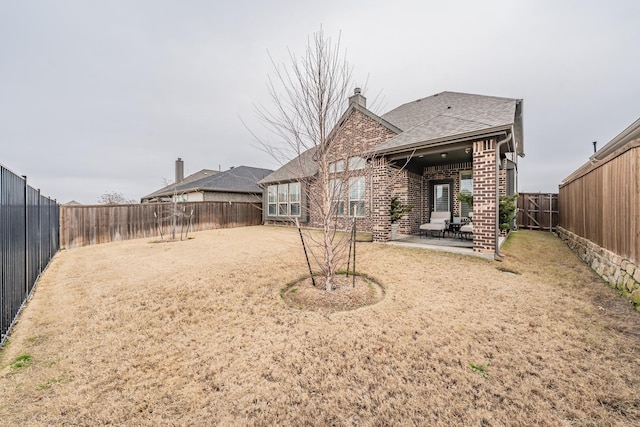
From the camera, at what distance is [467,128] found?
670cm

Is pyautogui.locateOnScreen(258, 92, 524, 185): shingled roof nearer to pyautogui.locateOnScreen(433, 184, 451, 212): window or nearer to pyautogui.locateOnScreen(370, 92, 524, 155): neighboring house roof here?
pyautogui.locateOnScreen(370, 92, 524, 155): neighboring house roof

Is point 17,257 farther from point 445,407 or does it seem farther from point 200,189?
point 200,189

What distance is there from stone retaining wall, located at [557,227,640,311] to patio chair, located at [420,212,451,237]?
354 cm

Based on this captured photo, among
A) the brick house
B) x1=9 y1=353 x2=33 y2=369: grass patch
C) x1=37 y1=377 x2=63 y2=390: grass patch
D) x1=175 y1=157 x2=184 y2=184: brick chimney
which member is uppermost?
x1=175 y1=157 x2=184 y2=184: brick chimney

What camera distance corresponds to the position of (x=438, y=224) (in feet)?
29.9

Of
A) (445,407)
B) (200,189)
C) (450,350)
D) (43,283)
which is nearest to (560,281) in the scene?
(450,350)

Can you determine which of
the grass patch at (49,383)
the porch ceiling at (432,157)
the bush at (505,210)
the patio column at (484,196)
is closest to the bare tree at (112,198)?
A: the porch ceiling at (432,157)

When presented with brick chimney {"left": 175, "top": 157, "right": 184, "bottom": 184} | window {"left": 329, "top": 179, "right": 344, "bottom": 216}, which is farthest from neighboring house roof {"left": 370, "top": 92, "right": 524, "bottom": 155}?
brick chimney {"left": 175, "top": 157, "right": 184, "bottom": 184}

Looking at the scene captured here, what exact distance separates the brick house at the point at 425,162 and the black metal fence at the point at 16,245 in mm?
3631

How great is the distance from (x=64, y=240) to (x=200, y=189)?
7583 millimetres

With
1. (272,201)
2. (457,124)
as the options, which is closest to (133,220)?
(272,201)

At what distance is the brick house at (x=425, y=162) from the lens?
498 cm

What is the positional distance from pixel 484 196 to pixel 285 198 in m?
11.5

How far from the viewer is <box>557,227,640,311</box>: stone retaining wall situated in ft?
12.5
